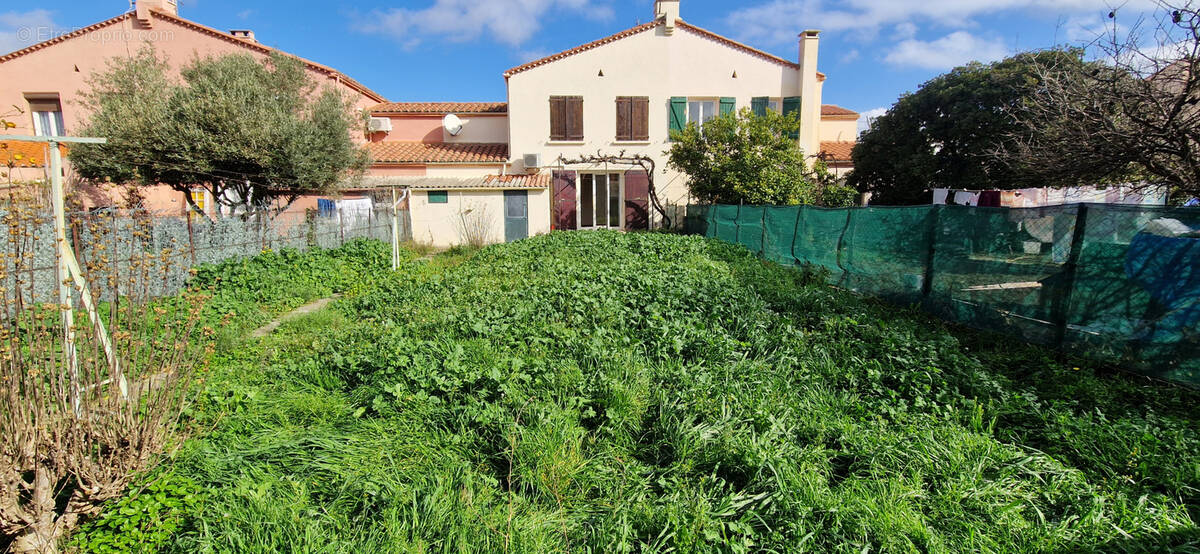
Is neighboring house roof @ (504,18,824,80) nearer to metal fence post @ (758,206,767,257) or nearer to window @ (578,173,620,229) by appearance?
window @ (578,173,620,229)

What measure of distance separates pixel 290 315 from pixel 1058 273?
8.89 metres

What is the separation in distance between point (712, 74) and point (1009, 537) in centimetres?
1784

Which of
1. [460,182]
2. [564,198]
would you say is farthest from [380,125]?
[564,198]

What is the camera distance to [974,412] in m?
3.29

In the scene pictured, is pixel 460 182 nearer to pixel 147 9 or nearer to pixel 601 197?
pixel 601 197

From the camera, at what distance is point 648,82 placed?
58.5ft

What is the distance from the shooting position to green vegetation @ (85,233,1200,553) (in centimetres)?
230

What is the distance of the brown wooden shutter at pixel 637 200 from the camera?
18062 mm

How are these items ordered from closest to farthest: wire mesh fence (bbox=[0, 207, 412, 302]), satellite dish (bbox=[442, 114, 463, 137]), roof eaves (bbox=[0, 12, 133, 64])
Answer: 1. wire mesh fence (bbox=[0, 207, 412, 302])
2. roof eaves (bbox=[0, 12, 133, 64])
3. satellite dish (bbox=[442, 114, 463, 137])

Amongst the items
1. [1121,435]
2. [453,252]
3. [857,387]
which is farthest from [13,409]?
[453,252]

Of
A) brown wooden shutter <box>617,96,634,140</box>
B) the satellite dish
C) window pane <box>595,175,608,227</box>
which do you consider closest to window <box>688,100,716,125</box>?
brown wooden shutter <box>617,96,634,140</box>

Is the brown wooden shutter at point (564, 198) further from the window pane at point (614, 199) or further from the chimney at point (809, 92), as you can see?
the chimney at point (809, 92)

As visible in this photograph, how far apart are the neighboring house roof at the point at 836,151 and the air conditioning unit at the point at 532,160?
31.8 ft

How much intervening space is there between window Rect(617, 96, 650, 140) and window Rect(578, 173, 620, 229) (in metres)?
1.48
